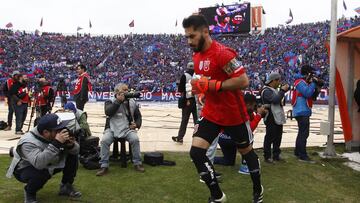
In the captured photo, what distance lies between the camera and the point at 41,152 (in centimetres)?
389

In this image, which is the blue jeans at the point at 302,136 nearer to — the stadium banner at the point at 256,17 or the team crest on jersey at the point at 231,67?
the team crest on jersey at the point at 231,67

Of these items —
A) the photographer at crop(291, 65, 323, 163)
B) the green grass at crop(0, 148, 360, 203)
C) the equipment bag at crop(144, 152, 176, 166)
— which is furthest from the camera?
the photographer at crop(291, 65, 323, 163)

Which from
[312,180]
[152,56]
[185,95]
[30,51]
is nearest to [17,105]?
[185,95]

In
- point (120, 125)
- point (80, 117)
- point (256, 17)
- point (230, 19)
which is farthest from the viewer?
point (256, 17)

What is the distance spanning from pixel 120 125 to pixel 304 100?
3.10 metres

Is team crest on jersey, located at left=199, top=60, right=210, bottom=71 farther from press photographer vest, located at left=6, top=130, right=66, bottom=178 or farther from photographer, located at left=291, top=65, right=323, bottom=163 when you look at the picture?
photographer, located at left=291, top=65, right=323, bottom=163

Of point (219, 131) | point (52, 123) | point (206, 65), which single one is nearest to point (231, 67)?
point (206, 65)

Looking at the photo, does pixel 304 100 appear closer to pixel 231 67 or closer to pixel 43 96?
pixel 231 67

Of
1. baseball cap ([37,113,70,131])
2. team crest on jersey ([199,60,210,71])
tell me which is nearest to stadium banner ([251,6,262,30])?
team crest on jersey ([199,60,210,71])

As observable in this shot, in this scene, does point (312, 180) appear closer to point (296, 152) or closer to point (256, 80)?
point (296, 152)

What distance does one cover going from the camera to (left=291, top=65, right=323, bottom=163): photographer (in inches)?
257

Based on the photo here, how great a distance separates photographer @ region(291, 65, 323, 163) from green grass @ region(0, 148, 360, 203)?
0.43 meters

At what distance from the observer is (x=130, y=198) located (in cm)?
450

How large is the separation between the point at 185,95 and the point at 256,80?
23821mm
